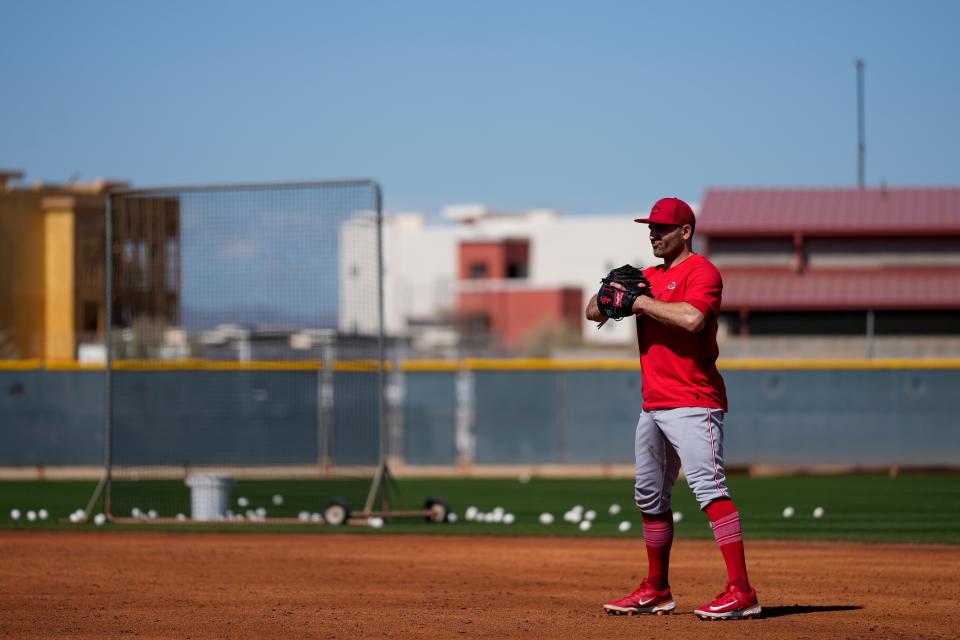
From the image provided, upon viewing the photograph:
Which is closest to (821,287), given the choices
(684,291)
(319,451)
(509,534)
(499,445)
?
(499,445)

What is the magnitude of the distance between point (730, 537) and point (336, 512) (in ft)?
25.9

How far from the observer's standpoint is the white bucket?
15234mm

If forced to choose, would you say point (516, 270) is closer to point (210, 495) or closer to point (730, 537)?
point (210, 495)

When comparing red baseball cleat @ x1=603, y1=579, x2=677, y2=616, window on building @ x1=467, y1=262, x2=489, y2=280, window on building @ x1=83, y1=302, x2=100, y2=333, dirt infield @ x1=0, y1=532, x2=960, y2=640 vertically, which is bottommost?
dirt infield @ x1=0, y1=532, x2=960, y2=640

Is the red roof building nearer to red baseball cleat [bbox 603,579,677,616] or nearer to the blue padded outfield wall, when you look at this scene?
the blue padded outfield wall

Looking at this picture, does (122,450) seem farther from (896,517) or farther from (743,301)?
(743,301)

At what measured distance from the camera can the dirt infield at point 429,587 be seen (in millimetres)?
7290

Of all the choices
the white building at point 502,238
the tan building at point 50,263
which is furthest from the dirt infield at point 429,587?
the white building at point 502,238

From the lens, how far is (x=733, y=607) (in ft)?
23.7

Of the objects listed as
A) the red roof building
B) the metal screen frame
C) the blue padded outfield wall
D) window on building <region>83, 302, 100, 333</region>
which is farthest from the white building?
the metal screen frame

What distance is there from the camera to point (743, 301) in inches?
1553

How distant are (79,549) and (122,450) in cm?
1139

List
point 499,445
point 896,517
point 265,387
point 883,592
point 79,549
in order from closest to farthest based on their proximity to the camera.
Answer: point 883,592 < point 79,549 < point 896,517 < point 265,387 < point 499,445

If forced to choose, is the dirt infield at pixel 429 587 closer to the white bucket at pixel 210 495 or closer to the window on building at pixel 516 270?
the white bucket at pixel 210 495
